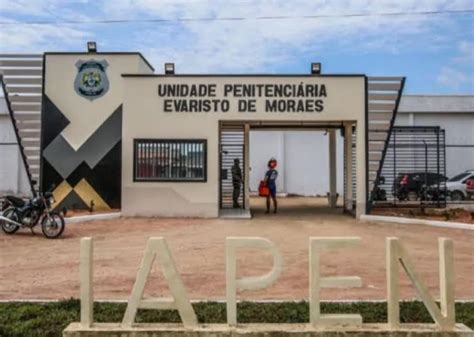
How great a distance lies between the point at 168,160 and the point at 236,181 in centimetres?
270

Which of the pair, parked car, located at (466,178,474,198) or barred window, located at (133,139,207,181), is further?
parked car, located at (466,178,474,198)

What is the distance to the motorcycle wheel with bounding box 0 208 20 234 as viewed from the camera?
1173 centimetres

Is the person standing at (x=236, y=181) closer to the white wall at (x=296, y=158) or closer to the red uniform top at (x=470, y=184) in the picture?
the white wall at (x=296, y=158)

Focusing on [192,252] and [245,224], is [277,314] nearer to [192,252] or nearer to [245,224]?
[192,252]

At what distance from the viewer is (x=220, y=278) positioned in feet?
24.0

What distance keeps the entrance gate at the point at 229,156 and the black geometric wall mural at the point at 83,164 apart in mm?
3319

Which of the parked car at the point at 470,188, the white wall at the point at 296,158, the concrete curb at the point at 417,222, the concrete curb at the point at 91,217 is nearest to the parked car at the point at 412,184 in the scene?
the concrete curb at the point at 417,222

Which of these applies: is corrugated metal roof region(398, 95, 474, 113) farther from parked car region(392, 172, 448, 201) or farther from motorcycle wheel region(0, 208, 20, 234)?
motorcycle wheel region(0, 208, 20, 234)

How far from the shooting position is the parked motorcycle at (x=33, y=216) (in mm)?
11328

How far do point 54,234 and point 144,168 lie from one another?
4442 mm

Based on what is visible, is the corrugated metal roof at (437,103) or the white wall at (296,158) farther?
the white wall at (296,158)

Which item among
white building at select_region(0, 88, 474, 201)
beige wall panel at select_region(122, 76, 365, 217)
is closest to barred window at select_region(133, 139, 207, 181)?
beige wall panel at select_region(122, 76, 365, 217)

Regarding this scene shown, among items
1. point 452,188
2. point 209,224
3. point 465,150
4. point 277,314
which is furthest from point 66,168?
point 465,150

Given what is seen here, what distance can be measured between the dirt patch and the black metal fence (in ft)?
10.6
